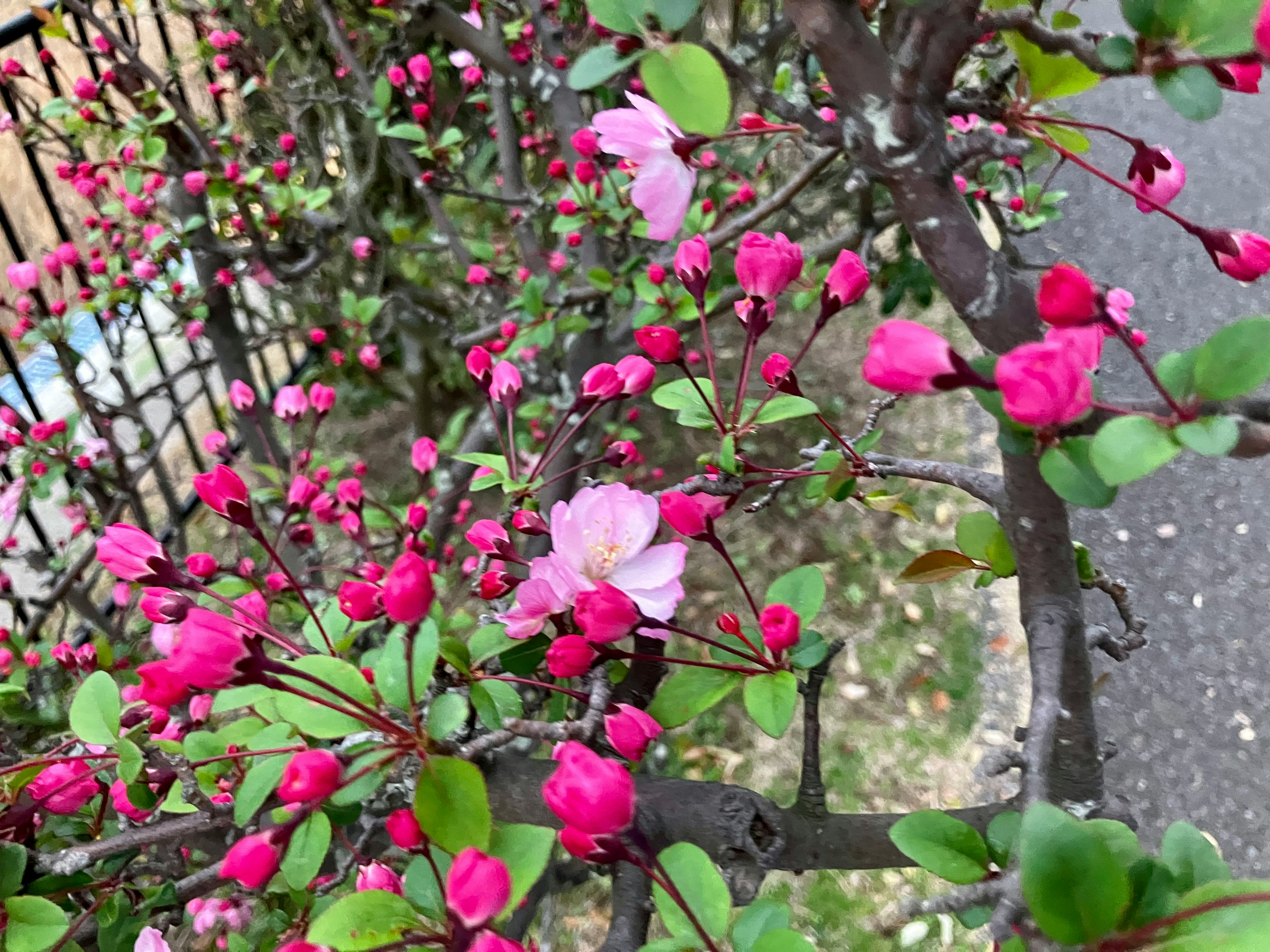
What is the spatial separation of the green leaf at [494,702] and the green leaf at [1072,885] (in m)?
0.34

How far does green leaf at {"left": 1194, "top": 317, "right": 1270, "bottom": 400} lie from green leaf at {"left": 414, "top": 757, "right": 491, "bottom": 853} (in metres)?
0.43

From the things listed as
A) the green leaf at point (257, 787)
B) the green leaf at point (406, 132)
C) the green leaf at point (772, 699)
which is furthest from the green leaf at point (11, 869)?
the green leaf at point (406, 132)

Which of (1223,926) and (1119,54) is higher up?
(1119,54)

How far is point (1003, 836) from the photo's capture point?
546 mm

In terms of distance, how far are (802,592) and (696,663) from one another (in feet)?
0.39

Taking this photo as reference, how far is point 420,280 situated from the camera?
2.53 metres

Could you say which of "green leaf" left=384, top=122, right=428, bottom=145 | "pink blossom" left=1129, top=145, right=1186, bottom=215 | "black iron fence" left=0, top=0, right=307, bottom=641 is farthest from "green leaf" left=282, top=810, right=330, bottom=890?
"black iron fence" left=0, top=0, right=307, bottom=641

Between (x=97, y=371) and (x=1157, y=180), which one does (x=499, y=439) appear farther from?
(x=97, y=371)

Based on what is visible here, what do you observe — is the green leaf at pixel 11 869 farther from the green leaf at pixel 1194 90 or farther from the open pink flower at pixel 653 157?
the green leaf at pixel 1194 90

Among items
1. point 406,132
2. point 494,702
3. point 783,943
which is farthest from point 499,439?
point 406,132

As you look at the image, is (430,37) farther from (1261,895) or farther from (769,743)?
(1261,895)

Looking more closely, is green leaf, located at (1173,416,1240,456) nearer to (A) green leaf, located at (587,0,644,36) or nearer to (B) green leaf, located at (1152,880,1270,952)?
(B) green leaf, located at (1152,880,1270,952)

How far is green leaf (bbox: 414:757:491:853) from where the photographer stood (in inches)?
18.3

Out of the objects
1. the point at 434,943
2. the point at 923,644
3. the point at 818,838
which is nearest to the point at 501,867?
the point at 434,943
